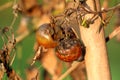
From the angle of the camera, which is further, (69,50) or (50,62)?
(50,62)

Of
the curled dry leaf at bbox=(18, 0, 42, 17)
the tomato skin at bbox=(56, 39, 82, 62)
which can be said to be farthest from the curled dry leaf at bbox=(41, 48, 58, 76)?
the tomato skin at bbox=(56, 39, 82, 62)

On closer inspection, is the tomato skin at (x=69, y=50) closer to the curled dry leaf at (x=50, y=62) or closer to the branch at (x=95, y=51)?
the branch at (x=95, y=51)

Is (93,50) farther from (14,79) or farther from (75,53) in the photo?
(14,79)

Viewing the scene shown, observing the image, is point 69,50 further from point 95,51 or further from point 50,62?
point 50,62

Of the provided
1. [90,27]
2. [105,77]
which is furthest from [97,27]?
[105,77]

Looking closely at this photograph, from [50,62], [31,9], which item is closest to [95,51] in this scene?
[50,62]

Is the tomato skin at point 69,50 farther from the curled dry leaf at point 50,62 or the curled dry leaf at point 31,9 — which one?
the curled dry leaf at point 31,9

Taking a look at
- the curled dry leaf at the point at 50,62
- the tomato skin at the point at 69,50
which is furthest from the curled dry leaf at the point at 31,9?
the tomato skin at the point at 69,50

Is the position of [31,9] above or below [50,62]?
above

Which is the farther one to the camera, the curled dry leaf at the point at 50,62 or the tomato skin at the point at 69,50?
the curled dry leaf at the point at 50,62

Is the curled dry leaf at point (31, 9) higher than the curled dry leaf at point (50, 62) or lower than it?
higher

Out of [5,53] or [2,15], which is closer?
[5,53]
